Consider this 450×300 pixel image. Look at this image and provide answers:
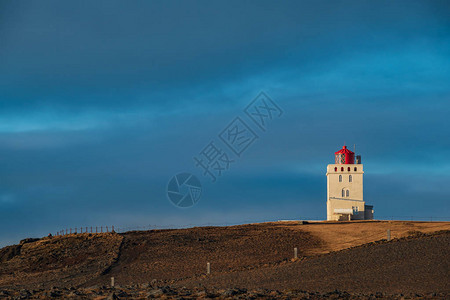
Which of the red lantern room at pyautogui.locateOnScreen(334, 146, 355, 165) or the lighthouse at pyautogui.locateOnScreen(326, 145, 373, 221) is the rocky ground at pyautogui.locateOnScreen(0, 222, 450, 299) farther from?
the red lantern room at pyautogui.locateOnScreen(334, 146, 355, 165)

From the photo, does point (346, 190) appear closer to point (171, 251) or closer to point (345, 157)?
point (345, 157)

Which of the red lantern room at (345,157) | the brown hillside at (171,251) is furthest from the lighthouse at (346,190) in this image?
the brown hillside at (171,251)

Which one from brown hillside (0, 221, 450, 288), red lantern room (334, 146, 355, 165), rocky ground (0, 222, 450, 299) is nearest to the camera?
rocky ground (0, 222, 450, 299)

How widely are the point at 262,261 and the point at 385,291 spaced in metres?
14.8

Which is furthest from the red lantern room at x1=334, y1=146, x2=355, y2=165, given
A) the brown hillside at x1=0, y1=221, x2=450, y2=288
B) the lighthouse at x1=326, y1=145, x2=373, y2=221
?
the brown hillside at x1=0, y1=221, x2=450, y2=288

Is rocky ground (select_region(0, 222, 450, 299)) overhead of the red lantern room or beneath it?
beneath

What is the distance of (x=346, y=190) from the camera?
63938 mm

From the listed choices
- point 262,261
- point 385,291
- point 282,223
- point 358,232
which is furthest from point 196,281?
point 282,223

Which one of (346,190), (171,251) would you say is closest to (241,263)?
(171,251)

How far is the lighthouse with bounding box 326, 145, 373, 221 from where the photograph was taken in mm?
62750

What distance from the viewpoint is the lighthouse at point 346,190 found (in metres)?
62.8

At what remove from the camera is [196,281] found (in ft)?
98.6

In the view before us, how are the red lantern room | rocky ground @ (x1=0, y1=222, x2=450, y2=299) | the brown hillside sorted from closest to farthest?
rocky ground @ (x1=0, y1=222, x2=450, y2=299)
the brown hillside
the red lantern room

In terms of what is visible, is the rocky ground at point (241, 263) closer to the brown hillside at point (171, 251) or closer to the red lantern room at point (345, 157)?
the brown hillside at point (171, 251)
